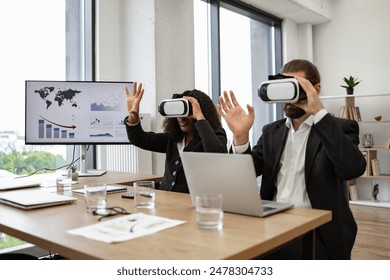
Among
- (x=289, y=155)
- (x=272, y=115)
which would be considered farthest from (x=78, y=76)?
(x=272, y=115)

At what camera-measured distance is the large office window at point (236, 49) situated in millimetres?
4247

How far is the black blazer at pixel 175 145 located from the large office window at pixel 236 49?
69.9 inches

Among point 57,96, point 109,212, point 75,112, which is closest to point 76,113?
point 75,112

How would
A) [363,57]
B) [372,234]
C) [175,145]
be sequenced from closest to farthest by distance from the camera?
[175,145] < [372,234] < [363,57]

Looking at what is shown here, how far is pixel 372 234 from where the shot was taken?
348 cm

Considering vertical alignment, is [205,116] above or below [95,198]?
above

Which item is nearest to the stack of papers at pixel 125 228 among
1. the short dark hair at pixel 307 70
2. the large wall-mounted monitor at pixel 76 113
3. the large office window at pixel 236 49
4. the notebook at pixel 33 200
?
the notebook at pixel 33 200

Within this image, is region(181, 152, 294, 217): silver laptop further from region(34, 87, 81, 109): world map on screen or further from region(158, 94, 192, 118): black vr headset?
region(34, 87, 81, 109): world map on screen

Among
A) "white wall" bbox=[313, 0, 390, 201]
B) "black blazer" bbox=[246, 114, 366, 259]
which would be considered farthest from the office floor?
"black blazer" bbox=[246, 114, 366, 259]

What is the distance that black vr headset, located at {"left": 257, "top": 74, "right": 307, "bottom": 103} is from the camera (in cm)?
140

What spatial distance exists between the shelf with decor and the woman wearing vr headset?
3.25m

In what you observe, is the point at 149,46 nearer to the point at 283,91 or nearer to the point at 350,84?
the point at 283,91

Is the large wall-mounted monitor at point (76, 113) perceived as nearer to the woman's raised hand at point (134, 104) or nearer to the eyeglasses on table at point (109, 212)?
the woman's raised hand at point (134, 104)

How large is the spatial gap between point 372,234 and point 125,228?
308 centimetres
